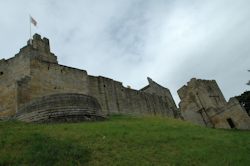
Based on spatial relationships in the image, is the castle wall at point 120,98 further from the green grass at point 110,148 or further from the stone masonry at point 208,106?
the green grass at point 110,148

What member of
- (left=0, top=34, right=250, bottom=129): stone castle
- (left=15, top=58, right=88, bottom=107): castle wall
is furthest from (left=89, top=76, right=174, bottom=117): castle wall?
(left=15, top=58, right=88, bottom=107): castle wall

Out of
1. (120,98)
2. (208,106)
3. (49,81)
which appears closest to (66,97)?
(49,81)

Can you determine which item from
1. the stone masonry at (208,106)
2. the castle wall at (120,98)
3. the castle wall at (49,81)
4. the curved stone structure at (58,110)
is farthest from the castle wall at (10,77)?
the stone masonry at (208,106)

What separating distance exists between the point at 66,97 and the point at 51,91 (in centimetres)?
382

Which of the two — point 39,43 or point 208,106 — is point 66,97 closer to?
point 39,43

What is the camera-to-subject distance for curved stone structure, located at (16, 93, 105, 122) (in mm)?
15633

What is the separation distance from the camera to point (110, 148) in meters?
9.13

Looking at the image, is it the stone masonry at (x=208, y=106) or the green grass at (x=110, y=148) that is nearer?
the green grass at (x=110, y=148)

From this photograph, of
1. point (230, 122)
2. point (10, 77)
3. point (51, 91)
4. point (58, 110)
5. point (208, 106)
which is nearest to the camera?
point (58, 110)

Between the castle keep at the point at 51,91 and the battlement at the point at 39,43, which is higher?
the battlement at the point at 39,43

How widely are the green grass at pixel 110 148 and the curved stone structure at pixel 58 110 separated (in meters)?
3.67

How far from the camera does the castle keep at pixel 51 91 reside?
639 inches

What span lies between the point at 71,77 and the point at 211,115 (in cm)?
1973

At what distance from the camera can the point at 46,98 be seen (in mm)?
16547
